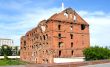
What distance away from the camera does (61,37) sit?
56188mm

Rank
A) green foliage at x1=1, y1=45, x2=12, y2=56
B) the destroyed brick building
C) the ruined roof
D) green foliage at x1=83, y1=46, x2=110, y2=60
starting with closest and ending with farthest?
green foliage at x1=83, y1=46, x2=110, y2=60
the destroyed brick building
the ruined roof
green foliage at x1=1, y1=45, x2=12, y2=56

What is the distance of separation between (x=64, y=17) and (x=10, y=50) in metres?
43.9

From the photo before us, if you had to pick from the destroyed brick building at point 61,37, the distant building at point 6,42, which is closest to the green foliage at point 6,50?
the distant building at point 6,42

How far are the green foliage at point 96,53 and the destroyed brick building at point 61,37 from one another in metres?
11.0

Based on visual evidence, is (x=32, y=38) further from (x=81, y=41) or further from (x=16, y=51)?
(x=16, y=51)

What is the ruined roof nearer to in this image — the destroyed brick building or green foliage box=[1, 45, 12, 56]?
the destroyed brick building

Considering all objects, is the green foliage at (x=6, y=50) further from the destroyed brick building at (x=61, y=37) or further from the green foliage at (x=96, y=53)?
the green foliage at (x=96, y=53)

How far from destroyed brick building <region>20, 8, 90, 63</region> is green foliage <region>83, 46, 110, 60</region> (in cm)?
1100

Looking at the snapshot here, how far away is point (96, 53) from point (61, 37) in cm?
1466

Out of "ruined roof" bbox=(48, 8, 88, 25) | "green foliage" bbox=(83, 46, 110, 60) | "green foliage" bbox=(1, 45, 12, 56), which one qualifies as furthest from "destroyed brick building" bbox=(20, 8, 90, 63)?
"green foliage" bbox=(1, 45, 12, 56)

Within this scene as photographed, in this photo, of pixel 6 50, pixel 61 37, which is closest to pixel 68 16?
pixel 61 37

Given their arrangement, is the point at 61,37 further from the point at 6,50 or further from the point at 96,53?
the point at 6,50

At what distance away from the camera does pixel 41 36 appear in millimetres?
60188

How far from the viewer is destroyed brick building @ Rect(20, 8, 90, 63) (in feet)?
180
